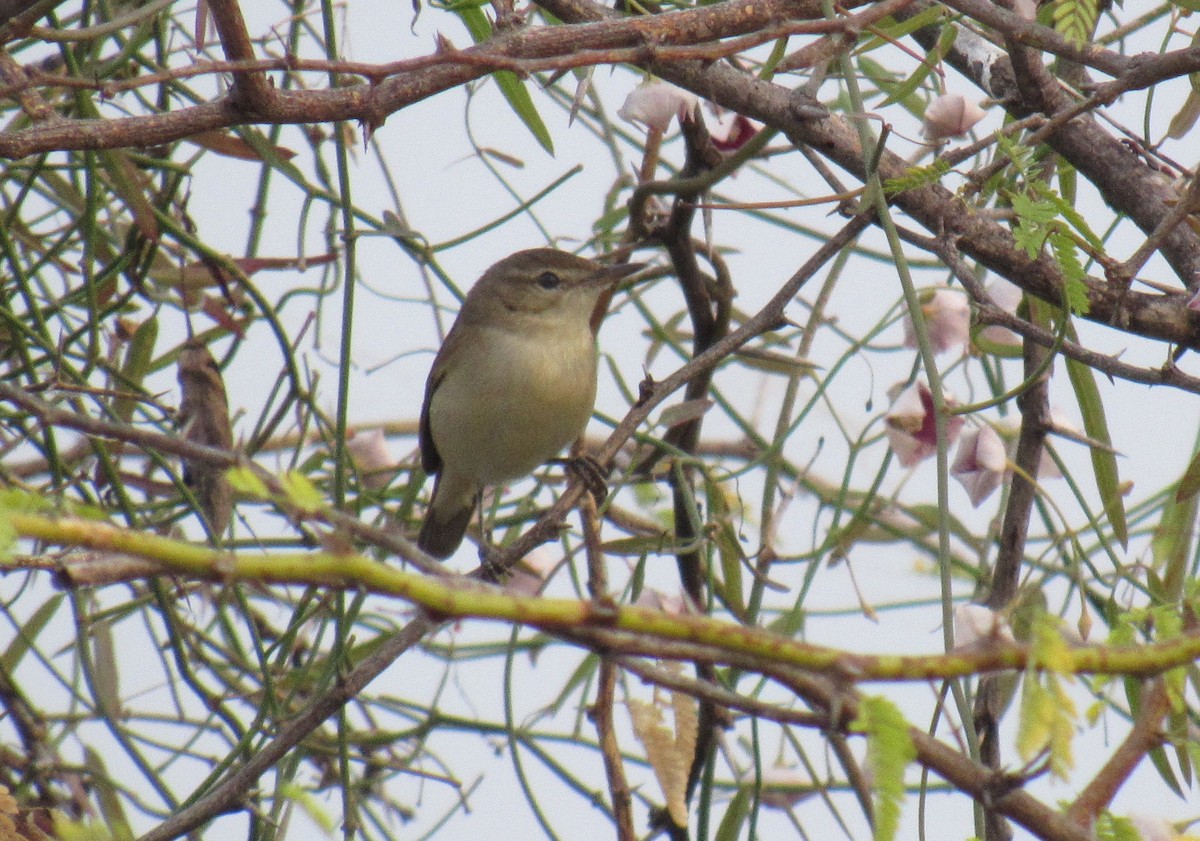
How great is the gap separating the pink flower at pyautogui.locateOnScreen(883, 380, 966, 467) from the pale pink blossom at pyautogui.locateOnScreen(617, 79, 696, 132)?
2.13 ft

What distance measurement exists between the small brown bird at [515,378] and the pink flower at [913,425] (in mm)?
1129

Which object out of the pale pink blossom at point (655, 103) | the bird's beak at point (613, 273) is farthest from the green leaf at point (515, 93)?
the bird's beak at point (613, 273)

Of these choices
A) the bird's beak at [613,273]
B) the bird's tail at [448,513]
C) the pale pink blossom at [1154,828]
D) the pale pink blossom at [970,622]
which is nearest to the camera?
the pale pink blossom at [1154,828]

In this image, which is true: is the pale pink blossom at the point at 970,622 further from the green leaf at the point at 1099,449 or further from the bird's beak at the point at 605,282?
the bird's beak at the point at 605,282

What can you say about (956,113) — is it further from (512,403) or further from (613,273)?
(512,403)

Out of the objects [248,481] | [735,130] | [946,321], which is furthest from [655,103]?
[248,481]

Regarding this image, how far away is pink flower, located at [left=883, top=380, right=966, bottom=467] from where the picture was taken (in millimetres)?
2455

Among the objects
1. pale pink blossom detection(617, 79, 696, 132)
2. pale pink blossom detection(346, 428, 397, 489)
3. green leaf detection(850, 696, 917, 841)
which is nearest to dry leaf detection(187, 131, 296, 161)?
pale pink blossom detection(617, 79, 696, 132)

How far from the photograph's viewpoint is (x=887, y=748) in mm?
899

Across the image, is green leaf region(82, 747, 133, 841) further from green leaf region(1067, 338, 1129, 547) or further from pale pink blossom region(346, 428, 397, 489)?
green leaf region(1067, 338, 1129, 547)

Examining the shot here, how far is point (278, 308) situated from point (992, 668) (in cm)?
214

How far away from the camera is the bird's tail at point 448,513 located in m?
3.99

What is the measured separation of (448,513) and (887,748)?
3.29 meters

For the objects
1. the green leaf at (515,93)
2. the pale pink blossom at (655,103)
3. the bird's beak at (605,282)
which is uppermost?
the bird's beak at (605,282)
